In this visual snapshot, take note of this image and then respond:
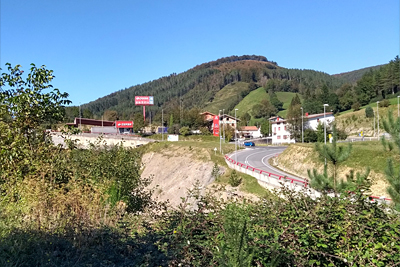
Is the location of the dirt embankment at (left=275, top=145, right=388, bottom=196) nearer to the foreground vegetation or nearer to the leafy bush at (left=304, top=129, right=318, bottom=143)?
the leafy bush at (left=304, top=129, right=318, bottom=143)

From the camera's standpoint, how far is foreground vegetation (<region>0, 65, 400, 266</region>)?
13.1 ft

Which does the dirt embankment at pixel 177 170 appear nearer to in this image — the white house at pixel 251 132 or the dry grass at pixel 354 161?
the dry grass at pixel 354 161

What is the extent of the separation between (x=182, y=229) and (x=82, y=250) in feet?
5.21

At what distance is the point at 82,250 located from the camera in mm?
4828

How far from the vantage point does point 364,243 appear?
162 inches

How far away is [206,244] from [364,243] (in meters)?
2.10

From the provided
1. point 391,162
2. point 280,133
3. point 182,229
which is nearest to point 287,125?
point 280,133

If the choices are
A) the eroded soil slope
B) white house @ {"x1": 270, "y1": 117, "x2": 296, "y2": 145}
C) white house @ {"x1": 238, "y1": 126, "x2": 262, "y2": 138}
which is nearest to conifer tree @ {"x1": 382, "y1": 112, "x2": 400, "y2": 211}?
the eroded soil slope

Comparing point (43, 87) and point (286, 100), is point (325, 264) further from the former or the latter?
point (286, 100)

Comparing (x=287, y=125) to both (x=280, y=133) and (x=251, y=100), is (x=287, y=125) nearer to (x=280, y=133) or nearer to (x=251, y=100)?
(x=280, y=133)

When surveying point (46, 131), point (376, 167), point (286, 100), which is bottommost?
point (376, 167)

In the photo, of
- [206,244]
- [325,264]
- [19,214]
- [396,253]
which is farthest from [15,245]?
[396,253]

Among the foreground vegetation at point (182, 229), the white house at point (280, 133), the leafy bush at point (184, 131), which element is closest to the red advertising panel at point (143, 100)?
the leafy bush at point (184, 131)

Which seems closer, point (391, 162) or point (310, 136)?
point (391, 162)
